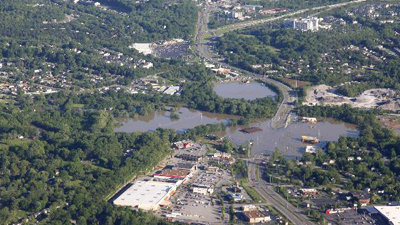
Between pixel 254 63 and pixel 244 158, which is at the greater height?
pixel 254 63

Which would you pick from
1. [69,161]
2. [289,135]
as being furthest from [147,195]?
[289,135]

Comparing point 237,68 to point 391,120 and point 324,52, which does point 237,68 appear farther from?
point 391,120

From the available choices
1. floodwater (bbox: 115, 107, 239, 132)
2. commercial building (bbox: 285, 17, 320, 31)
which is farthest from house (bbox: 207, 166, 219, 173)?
commercial building (bbox: 285, 17, 320, 31)

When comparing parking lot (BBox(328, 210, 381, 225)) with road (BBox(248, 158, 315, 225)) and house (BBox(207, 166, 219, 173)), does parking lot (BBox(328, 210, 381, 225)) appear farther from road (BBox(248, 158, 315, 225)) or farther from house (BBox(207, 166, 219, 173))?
house (BBox(207, 166, 219, 173))

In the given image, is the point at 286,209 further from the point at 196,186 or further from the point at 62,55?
the point at 62,55

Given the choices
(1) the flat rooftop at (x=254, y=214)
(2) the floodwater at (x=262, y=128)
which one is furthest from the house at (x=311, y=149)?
(1) the flat rooftop at (x=254, y=214)

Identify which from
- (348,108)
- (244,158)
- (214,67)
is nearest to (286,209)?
(244,158)
